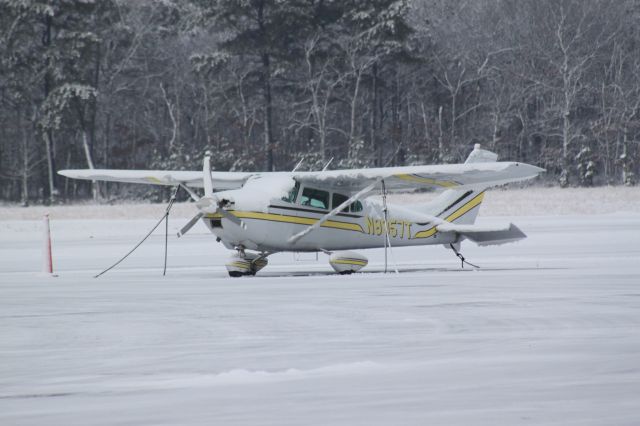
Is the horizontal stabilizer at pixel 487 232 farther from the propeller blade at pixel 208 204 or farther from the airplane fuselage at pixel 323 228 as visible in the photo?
the propeller blade at pixel 208 204

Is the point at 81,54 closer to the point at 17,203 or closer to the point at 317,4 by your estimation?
the point at 17,203

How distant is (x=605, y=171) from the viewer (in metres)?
56.3

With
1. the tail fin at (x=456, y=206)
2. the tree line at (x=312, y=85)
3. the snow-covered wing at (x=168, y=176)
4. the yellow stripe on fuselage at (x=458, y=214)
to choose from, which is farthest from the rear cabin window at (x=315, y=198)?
the tree line at (x=312, y=85)

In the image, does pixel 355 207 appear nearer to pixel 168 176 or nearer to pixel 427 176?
pixel 427 176

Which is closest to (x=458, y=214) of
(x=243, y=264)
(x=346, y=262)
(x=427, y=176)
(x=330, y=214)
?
(x=427, y=176)

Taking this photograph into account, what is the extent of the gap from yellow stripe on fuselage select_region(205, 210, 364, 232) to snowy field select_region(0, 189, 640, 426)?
1.05 metres

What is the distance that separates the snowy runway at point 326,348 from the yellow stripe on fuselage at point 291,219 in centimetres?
105

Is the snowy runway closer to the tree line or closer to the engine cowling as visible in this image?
the engine cowling

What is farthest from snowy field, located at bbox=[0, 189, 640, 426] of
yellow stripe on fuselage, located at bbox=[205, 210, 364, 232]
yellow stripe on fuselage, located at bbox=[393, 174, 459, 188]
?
yellow stripe on fuselage, located at bbox=[393, 174, 459, 188]

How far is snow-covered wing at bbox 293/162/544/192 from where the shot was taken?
64.0 feet

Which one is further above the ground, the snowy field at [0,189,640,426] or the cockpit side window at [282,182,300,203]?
the cockpit side window at [282,182,300,203]

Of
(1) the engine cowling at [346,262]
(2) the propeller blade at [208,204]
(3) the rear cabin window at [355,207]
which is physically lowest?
(1) the engine cowling at [346,262]

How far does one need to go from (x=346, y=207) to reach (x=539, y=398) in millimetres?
13442

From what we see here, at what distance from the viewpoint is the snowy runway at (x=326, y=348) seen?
7.13 m
